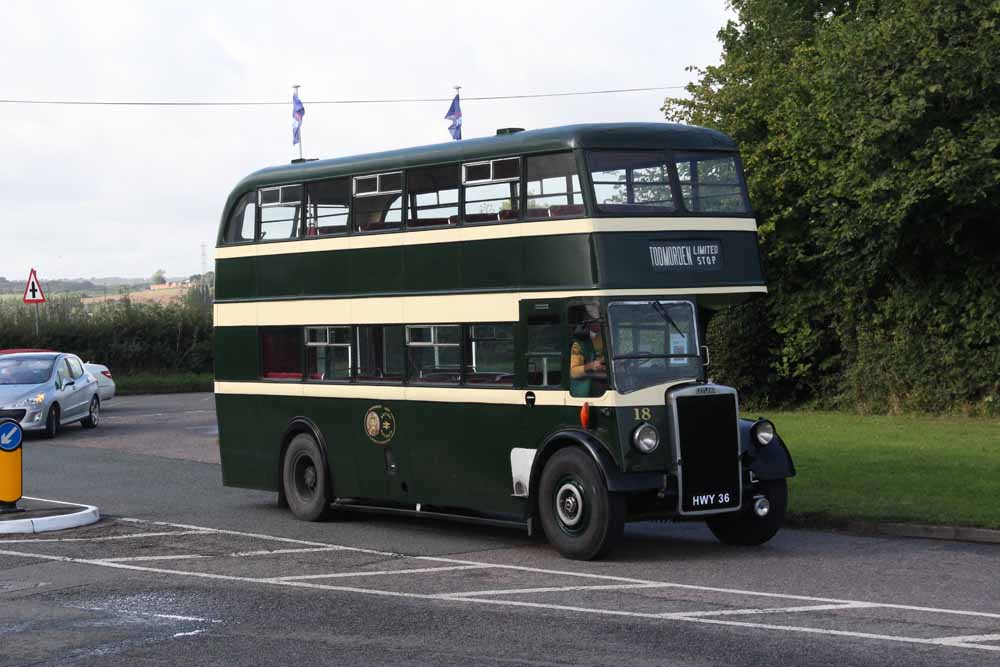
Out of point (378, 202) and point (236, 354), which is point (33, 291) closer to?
point (236, 354)

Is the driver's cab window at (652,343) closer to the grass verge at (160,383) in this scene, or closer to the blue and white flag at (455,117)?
the blue and white flag at (455,117)

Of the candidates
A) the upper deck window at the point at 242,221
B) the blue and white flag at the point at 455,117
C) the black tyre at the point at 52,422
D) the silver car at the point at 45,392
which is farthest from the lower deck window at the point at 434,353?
the blue and white flag at the point at 455,117

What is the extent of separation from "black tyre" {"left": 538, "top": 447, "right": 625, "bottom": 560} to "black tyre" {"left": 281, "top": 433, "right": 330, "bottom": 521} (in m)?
3.90

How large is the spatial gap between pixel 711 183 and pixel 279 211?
225 inches

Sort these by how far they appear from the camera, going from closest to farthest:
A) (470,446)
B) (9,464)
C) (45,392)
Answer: (470,446) → (9,464) → (45,392)

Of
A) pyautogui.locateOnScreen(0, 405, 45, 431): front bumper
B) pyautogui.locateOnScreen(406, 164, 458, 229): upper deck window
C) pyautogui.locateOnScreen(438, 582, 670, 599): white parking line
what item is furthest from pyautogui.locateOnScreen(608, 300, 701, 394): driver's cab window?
pyautogui.locateOnScreen(0, 405, 45, 431): front bumper

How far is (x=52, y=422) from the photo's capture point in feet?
96.5

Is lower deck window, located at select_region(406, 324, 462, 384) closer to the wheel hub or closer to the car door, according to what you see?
the wheel hub

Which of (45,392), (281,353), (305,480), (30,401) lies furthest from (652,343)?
(45,392)

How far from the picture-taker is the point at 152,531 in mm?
15727

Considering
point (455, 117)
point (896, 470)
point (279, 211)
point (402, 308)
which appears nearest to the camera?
point (402, 308)

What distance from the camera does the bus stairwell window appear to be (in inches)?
683

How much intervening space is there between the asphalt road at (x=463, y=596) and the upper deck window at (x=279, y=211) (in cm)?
332

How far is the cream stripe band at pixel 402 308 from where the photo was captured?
13930 mm
